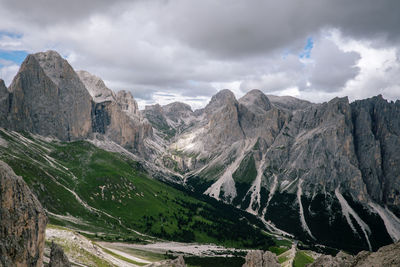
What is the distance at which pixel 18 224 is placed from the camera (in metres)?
33.5

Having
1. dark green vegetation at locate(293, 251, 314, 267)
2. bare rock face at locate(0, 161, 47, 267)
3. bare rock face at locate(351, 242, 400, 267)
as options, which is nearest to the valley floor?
dark green vegetation at locate(293, 251, 314, 267)

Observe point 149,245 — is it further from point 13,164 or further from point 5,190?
point 5,190

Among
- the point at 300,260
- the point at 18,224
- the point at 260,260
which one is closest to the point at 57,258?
the point at 18,224

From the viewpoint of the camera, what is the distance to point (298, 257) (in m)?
122

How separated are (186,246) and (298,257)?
8423cm

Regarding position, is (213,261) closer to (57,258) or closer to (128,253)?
(128,253)

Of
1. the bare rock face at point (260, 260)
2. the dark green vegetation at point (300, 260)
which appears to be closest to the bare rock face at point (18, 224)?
the bare rock face at point (260, 260)

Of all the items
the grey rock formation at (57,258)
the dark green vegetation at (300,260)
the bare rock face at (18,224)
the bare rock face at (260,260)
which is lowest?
the dark green vegetation at (300,260)

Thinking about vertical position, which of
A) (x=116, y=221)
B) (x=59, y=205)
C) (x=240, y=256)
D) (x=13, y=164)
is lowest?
(x=240, y=256)

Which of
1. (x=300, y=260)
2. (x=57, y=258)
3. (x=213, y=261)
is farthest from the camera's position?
(x=213, y=261)

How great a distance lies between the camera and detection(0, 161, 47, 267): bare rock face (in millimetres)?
31656

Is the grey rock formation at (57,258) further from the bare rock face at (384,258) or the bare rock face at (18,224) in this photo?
the bare rock face at (384,258)

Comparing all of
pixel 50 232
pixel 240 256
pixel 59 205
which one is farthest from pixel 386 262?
pixel 59 205

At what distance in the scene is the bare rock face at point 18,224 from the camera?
31656 millimetres
